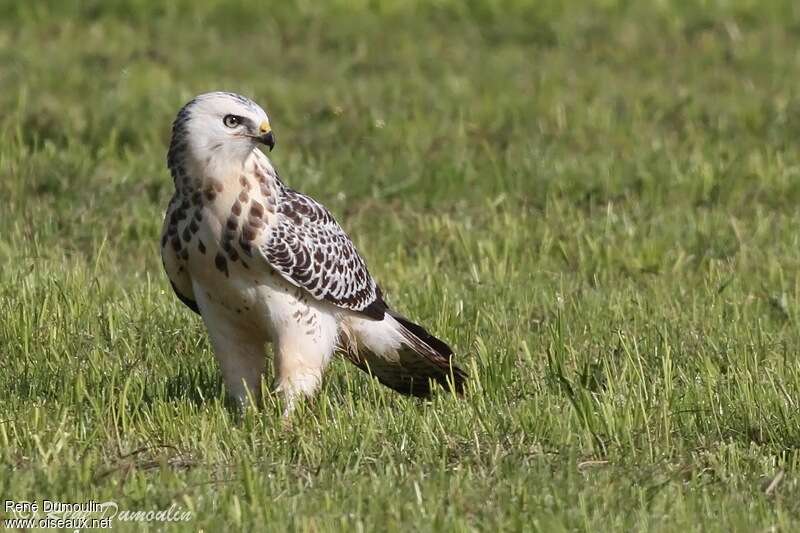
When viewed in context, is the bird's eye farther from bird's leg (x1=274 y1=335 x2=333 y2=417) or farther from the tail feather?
the tail feather

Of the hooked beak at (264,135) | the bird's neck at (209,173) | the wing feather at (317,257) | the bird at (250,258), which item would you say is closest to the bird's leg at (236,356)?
the bird at (250,258)

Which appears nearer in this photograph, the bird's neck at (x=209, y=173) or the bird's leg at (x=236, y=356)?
the bird's neck at (x=209, y=173)

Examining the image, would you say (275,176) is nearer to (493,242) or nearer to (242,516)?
(242,516)

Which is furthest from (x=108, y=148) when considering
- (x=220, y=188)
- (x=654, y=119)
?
(x=220, y=188)

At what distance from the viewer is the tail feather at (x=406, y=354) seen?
6.80 m

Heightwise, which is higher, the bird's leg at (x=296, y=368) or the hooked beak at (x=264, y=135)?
the hooked beak at (x=264, y=135)

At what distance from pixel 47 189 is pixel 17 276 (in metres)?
2.28

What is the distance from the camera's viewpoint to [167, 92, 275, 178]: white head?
20.0ft

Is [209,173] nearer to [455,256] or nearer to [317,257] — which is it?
[317,257]

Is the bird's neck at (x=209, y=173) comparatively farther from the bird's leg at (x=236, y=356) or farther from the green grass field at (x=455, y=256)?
the green grass field at (x=455, y=256)

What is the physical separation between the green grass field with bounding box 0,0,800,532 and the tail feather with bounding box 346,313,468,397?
0.20m

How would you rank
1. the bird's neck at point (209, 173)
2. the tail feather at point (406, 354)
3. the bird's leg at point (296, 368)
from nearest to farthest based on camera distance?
the bird's neck at point (209, 173) → the bird's leg at point (296, 368) → the tail feather at point (406, 354)

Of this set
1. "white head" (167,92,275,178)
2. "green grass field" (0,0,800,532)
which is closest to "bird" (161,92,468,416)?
"white head" (167,92,275,178)

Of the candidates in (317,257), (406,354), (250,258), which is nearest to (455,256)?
(406,354)
